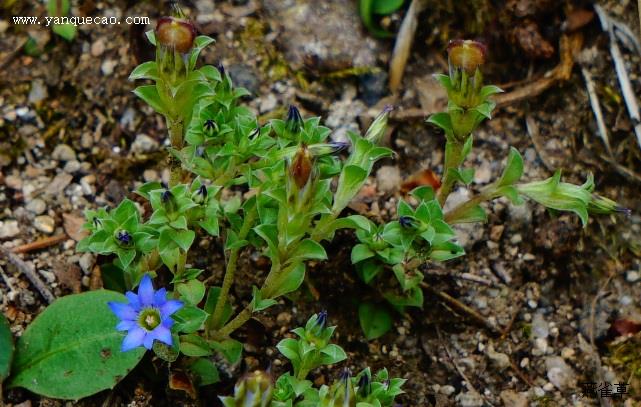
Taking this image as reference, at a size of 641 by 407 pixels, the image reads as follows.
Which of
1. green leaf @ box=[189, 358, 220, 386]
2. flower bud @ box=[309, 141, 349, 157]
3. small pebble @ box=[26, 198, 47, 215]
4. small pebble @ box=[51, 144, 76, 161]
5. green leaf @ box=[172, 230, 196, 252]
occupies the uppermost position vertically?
flower bud @ box=[309, 141, 349, 157]

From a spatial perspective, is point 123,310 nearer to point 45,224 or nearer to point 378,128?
point 45,224

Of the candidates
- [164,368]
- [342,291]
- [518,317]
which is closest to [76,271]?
[164,368]

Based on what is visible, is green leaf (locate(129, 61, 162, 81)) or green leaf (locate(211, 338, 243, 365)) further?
green leaf (locate(211, 338, 243, 365))

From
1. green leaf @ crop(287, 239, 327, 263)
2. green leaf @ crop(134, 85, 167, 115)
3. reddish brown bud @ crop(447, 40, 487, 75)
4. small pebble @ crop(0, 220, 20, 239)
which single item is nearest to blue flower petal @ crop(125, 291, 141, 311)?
green leaf @ crop(287, 239, 327, 263)

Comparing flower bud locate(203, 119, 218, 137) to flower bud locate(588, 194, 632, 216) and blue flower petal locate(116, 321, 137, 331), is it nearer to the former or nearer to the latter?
blue flower petal locate(116, 321, 137, 331)

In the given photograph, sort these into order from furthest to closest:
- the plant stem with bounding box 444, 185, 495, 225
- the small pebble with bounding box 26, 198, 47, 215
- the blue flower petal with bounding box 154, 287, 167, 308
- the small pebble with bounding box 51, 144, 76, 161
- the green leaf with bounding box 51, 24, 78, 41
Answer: the green leaf with bounding box 51, 24, 78, 41
the small pebble with bounding box 51, 144, 76, 161
the small pebble with bounding box 26, 198, 47, 215
the plant stem with bounding box 444, 185, 495, 225
the blue flower petal with bounding box 154, 287, 167, 308

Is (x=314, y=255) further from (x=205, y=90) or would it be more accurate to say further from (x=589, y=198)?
(x=589, y=198)
